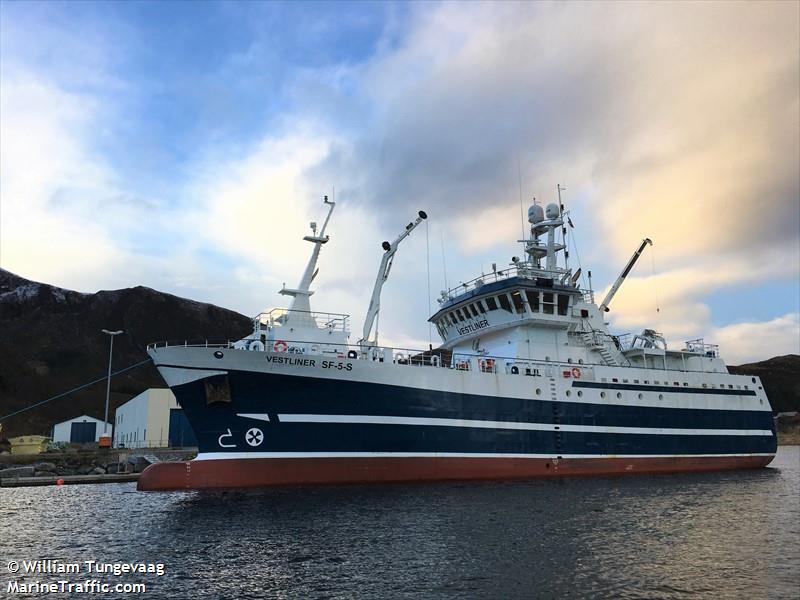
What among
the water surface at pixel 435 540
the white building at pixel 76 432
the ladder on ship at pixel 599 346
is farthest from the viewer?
the white building at pixel 76 432

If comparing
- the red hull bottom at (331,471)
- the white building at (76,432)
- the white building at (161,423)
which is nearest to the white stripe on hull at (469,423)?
the red hull bottom at (331,471)

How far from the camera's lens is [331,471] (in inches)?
838

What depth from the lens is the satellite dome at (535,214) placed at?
32719 mm

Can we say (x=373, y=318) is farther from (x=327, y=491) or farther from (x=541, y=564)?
(x=541, y=564)

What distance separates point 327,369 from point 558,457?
11321 millimetres

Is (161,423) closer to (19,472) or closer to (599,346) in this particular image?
(19,472)

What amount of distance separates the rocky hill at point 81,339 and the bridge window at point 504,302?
273 feet

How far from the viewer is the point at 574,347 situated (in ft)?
93.4

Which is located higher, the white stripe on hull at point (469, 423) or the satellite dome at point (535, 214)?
the satellite dome at point (535, 214)

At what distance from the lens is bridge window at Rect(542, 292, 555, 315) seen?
92.4 feet

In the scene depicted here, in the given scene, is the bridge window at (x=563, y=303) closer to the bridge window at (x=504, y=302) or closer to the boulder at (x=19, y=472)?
the bridge window at (x=504, y=302)

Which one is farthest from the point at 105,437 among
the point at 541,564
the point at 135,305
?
the point at 135,305

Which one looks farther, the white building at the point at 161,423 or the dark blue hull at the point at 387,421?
the white building at the point at 161,423

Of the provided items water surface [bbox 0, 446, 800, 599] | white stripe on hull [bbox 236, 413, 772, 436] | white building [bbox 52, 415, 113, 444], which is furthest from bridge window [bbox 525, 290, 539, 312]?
white building [bbox 52, 415, 113, 444]
